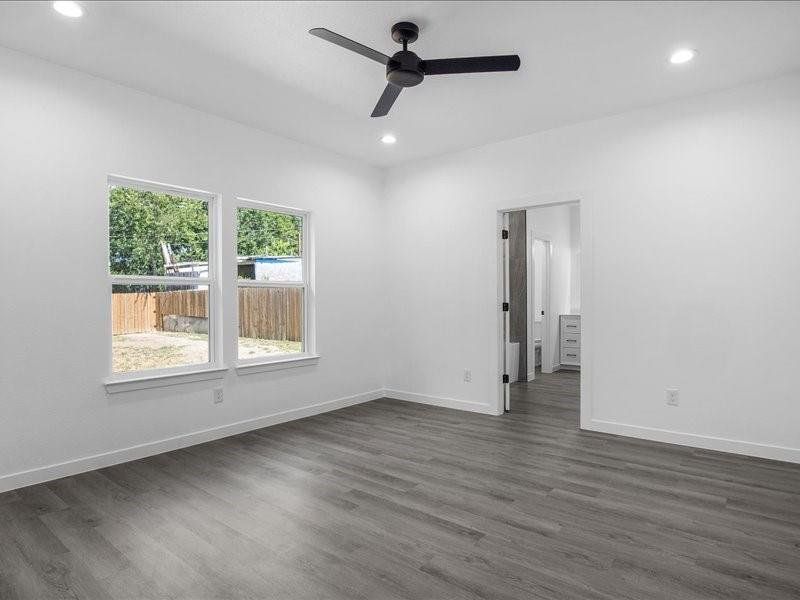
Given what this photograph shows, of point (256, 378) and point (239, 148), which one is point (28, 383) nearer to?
point (256, 378)

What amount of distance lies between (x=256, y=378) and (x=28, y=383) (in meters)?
1.72

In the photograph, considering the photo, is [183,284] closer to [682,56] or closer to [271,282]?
[271,282]

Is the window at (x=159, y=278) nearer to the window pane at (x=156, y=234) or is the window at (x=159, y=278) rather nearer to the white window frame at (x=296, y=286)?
the window pane at (x=156, y=234)

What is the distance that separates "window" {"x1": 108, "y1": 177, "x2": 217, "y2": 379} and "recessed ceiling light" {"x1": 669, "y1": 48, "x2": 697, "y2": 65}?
362cm

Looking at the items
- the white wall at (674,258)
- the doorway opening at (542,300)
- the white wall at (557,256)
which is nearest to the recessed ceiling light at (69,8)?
the white wall at (674,258)

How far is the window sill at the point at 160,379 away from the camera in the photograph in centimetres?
348

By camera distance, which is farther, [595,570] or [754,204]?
[754,204]

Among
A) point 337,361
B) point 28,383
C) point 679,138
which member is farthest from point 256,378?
point 679,138

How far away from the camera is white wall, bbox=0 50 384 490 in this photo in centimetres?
305

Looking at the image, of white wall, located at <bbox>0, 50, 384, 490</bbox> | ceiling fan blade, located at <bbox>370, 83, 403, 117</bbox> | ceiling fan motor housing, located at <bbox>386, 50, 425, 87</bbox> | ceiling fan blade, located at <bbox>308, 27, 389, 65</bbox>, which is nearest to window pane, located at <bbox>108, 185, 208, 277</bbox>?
white wall, located at <bbox>0, 50, 384, 490</bbox>

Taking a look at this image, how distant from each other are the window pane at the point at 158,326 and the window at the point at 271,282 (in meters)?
0.37

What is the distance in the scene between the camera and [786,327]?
344 cm

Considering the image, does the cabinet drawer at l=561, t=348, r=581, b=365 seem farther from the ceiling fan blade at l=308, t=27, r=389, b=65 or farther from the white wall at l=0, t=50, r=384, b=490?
the ceiling fan blade at l=308, t=27, r=389, b=65

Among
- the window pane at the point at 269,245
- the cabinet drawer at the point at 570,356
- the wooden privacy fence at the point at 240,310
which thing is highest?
the window pane at the point at 269,245
